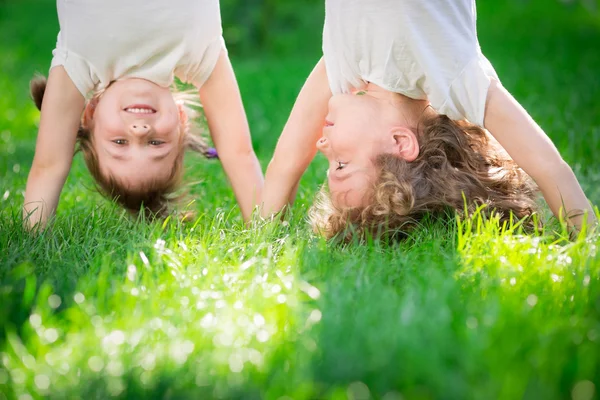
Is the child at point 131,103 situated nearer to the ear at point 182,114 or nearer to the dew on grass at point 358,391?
the ear at point 182,114

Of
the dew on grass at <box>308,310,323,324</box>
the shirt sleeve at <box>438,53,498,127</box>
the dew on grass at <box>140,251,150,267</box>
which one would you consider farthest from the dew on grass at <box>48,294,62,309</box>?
the shirt sleeve at <box>438,53,498,127</box>

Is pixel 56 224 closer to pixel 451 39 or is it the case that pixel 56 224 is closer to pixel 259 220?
pixel 259 220

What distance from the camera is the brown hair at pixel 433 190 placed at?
2.76m

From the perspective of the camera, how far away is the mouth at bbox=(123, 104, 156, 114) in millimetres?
3150

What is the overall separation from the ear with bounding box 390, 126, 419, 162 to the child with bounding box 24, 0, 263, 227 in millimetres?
723

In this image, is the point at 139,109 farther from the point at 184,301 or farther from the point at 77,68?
the point at 184,301

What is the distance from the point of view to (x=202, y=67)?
335 cm

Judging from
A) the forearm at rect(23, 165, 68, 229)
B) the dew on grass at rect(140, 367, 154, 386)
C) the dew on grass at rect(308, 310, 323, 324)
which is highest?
the dew on grass at rect(140, 367, 154, 386)

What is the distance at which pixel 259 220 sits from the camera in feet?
9.79

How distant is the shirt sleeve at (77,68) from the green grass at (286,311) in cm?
53

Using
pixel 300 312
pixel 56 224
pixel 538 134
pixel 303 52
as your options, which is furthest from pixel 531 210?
pixel 303 52

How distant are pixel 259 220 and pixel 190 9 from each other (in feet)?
3.31

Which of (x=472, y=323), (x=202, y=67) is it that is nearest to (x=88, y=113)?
(x=202, y=67)

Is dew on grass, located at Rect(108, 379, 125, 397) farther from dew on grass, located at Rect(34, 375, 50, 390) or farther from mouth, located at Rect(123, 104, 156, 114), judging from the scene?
mouth, located at Rect(123, 104, 156, 114)
